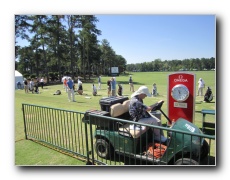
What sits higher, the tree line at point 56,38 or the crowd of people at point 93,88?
the tree line at point 56,38

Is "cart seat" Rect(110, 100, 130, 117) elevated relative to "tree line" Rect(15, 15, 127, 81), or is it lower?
lower

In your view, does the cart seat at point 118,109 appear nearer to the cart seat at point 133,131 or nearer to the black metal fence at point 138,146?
the black metal fence at point 138,146

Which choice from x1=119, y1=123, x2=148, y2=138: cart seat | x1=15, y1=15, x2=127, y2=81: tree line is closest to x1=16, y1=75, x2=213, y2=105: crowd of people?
x1=15, y1=15, x2=127, y2=81: tree line

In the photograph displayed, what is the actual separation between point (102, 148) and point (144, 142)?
813mm

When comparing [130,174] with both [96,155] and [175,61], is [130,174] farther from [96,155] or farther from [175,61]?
[175,61]

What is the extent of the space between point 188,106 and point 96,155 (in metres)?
2.69

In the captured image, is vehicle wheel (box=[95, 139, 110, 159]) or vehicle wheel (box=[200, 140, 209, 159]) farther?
vehicle wheel (box=[95, 139, 110, 159])

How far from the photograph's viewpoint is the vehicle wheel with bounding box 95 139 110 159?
395cm

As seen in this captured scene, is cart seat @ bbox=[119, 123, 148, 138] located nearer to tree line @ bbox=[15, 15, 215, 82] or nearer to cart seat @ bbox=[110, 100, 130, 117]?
cart seat @ bbox=[110, 100, 130, 117]

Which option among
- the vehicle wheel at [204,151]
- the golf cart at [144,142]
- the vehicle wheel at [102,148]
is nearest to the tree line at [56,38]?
the vehicle wheel at [204,151]

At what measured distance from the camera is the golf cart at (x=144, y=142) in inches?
123

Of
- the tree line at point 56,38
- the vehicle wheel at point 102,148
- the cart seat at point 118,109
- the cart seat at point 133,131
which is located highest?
the tree line at point 56,38

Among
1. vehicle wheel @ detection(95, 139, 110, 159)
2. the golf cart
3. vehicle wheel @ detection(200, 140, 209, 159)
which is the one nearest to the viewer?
the golf cart

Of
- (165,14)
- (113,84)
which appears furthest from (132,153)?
(113,84)
